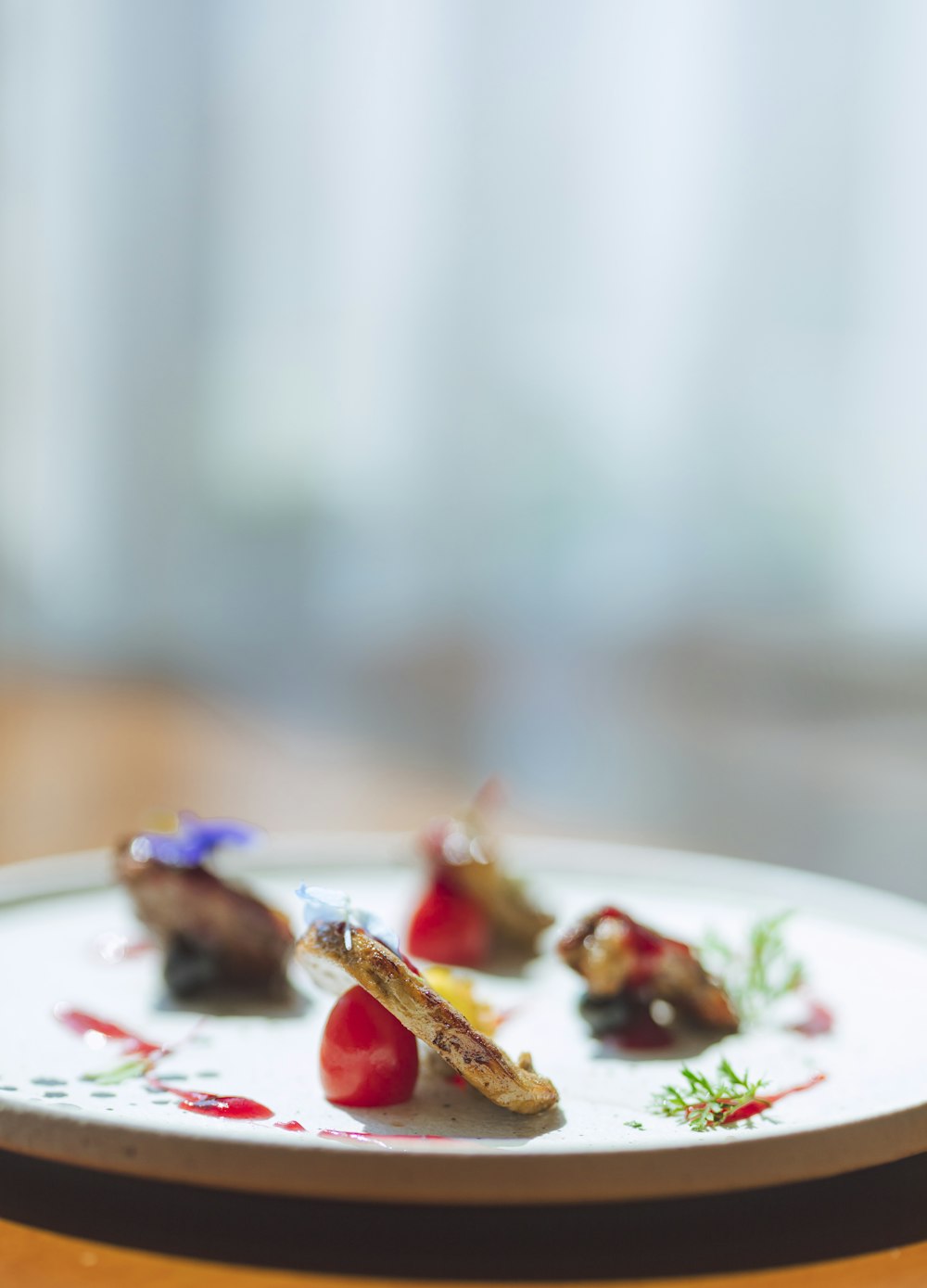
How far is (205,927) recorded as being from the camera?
1411 mm

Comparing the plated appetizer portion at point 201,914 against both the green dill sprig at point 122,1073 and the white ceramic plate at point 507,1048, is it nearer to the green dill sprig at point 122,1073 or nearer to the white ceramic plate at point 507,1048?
the white ceramic plate at point 507,1048

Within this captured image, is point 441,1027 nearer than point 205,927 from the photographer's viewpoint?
Yes

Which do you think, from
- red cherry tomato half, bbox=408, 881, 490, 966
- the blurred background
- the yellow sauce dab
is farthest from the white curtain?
the yellow sauce dab

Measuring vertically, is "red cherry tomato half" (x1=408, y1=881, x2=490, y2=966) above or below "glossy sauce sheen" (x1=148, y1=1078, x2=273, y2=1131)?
below

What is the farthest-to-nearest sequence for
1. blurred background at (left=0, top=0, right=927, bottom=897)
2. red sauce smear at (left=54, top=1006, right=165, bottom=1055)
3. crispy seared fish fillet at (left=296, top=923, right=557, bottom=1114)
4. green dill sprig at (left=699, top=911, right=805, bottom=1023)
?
blurred background at (left=0, top=0, right=927, bottom=897), green dill sprig at (left=699, top=911, right=805, bottom=1023), red sauce smear at (left=54, top=1006, right=165, bottom=1055), crispy seared fish fillet at (left=296, top=923, right=557, bottom=1114)

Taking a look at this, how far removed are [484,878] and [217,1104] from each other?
0.56 meters

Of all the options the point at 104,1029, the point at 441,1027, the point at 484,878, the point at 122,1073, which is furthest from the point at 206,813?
the point at 441,1027

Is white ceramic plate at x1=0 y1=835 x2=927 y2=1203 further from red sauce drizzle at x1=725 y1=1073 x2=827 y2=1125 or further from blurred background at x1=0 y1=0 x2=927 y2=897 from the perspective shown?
blurred background at x1=0 y1=0 x2=927 y2=897

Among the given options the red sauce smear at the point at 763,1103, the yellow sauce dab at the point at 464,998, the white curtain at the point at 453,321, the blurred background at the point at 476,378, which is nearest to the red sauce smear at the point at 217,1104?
the yellow sauce dab at the point at 464,998

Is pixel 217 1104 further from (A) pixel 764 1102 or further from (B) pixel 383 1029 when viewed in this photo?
(A) pixel 764 1102

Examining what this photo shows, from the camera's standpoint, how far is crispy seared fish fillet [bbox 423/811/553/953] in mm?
1565

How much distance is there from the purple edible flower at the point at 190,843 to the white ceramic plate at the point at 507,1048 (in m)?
0.11

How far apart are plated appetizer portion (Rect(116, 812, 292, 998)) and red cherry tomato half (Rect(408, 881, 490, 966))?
0.16 m

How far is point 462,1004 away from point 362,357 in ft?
19.0
